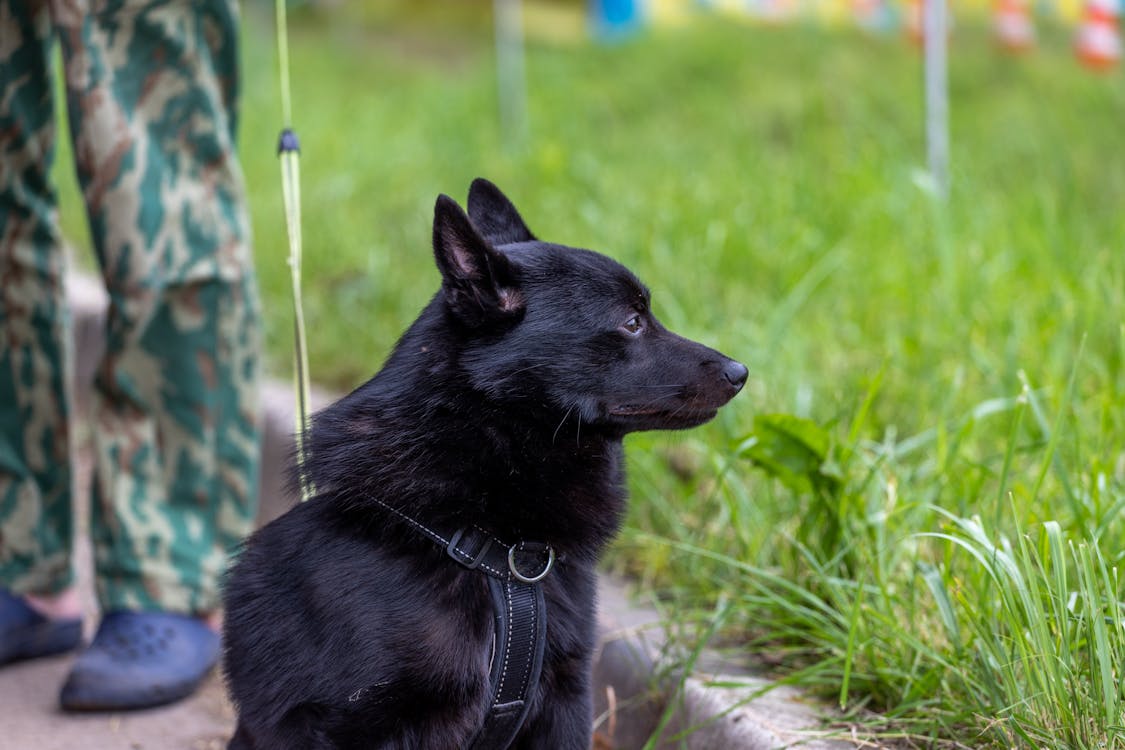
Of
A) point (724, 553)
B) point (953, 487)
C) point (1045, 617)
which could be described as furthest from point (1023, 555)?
point (724, 553)

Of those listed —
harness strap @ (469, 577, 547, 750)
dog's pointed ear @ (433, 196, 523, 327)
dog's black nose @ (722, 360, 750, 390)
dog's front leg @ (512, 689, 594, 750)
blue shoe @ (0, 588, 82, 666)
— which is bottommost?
blue shoe @ (0, 588, 82, 666)

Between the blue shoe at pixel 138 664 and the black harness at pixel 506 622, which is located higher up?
the black harness at pixel 506 622

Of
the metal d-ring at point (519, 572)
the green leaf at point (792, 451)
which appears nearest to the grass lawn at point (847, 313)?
the green leaf at point (792, 451)

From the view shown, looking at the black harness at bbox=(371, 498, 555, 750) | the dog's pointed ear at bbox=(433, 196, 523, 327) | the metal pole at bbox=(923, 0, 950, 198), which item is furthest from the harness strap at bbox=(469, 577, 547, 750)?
the metal pole at bbox=(923, 0, 950, 198)

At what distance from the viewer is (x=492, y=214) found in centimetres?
218

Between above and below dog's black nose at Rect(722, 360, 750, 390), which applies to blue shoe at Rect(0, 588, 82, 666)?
below

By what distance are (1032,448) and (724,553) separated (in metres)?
0.66

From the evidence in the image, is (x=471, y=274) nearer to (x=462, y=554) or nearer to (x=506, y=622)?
(x=462, y=554)

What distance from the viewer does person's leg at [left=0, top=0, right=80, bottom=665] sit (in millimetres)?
2701

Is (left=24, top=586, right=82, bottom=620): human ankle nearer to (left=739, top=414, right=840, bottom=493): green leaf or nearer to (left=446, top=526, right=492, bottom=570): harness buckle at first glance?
(left=446, top=526, right=492, bottom=570): harness buckle

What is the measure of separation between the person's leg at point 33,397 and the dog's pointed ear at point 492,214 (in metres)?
1.14

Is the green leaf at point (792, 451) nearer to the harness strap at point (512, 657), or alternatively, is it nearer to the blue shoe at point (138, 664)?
the harness strap at point (512, 657)

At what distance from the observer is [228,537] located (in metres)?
2.80

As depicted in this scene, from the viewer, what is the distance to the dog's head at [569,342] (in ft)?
6.07
